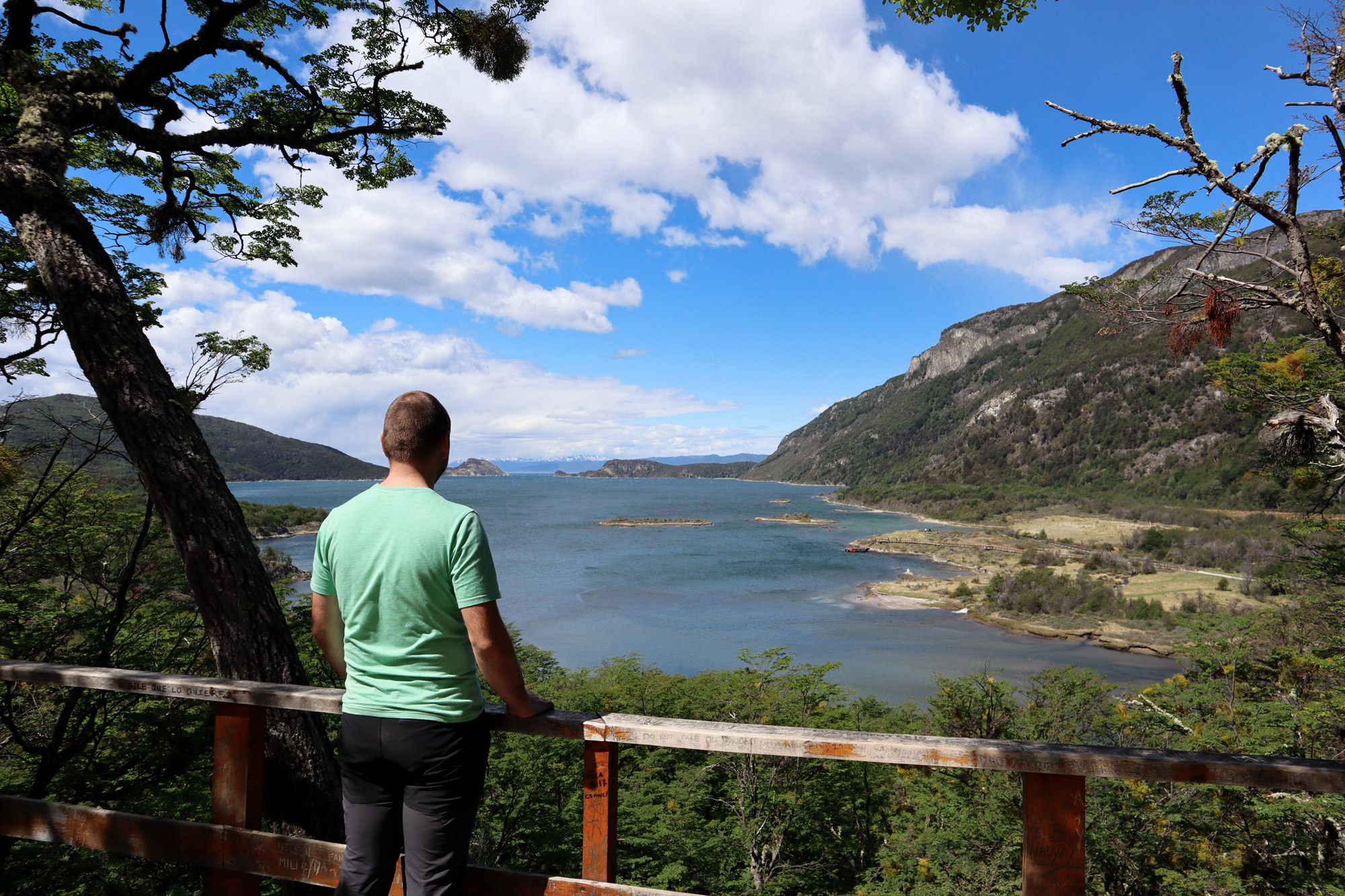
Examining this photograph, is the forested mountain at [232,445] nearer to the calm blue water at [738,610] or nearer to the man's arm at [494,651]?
the man's arm at [494,651]

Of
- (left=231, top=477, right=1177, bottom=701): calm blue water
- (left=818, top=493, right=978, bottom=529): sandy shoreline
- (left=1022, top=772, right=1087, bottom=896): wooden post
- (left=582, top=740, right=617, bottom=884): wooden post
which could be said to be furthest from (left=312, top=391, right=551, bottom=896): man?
(left=818, top=493, right=978, bottom=529): sandy shoreline

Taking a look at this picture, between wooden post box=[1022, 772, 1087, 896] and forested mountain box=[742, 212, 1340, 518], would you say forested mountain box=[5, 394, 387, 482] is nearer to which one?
wooden post box=[1022, 772, 1087, 896]

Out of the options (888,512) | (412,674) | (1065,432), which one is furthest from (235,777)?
(1065,432)

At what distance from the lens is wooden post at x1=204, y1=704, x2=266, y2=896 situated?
2.11 m

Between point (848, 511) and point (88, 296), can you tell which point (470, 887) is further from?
point (848, 511)

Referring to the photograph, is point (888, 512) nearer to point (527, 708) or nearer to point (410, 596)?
point (527, 708)

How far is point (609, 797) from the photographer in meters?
1.82

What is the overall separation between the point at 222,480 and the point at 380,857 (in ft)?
7.22

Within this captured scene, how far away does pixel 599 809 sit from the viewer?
1829mm

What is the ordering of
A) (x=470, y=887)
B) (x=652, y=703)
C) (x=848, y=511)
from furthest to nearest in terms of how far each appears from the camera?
(x=848, y=511) → (x=652, y=703) → (x=470, y=887)

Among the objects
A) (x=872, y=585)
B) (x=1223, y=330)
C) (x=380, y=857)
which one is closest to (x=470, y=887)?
(x=380, y=857)

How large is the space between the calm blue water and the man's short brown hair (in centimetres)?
2768

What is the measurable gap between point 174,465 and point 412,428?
1.94 meters

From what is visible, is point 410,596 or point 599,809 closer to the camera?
point 410,596
